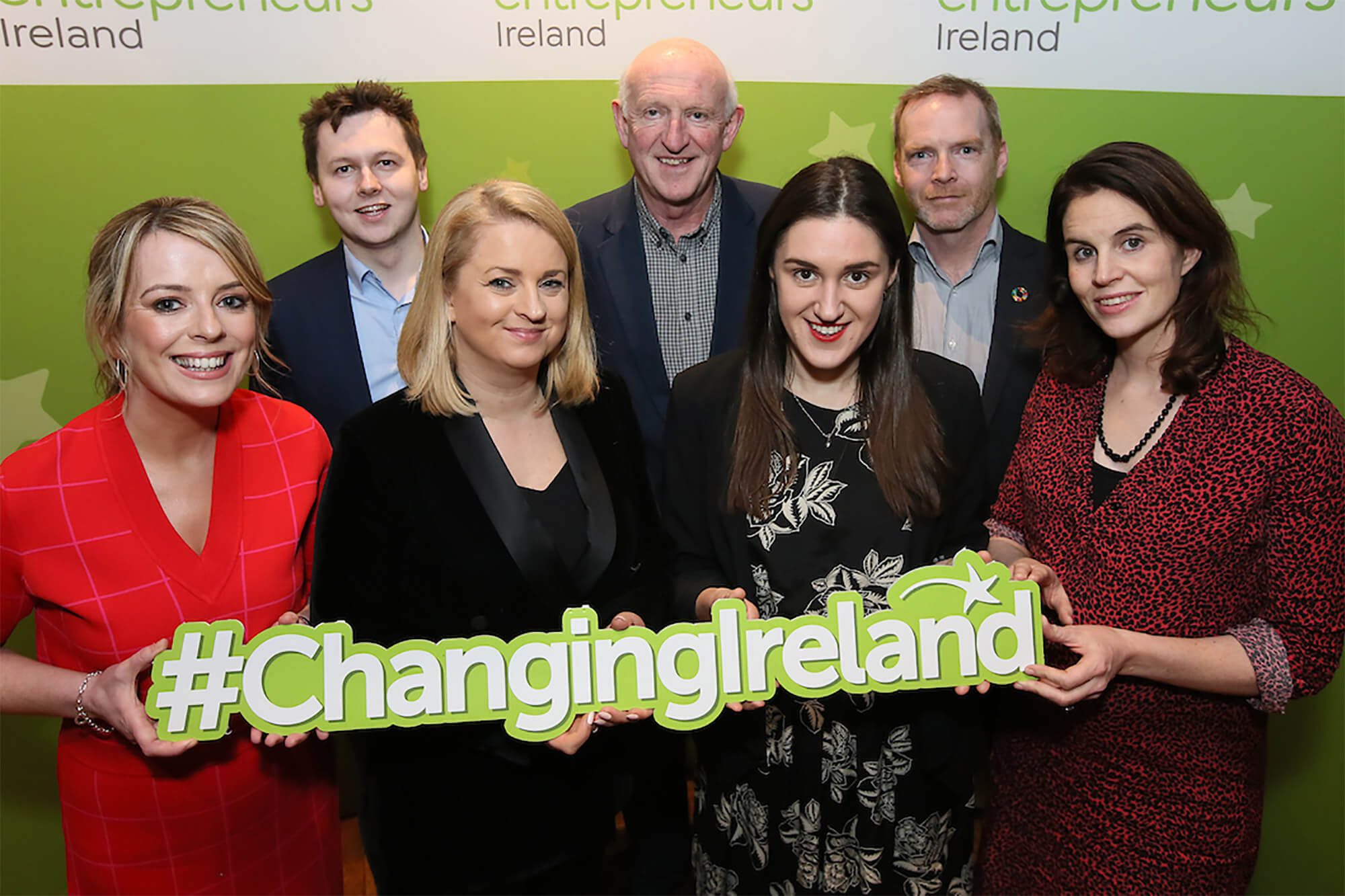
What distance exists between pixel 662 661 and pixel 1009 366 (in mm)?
1355

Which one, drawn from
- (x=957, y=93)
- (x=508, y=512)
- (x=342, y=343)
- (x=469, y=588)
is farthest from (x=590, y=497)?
(x=957, y=93)

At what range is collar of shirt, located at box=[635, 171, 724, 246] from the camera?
8.59 ft

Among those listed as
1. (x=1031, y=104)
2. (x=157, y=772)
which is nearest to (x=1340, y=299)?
(x=1031, y=104)

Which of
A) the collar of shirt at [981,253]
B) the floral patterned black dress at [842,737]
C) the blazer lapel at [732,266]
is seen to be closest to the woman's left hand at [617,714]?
the floral patterned black dress at [842,737]

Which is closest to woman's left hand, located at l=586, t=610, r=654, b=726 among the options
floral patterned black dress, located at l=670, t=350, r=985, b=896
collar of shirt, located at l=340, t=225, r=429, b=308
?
floral patterned black dress, located at l=670, t=350, r=985, b=896

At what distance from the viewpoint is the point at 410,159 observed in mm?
2475

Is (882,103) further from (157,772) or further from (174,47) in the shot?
(157,772)

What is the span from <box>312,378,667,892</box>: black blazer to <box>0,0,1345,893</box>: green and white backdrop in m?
1.16

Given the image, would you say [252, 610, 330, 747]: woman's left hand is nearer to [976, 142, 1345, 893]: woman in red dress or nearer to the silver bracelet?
the silver bracelet

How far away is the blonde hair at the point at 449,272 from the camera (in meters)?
1.81

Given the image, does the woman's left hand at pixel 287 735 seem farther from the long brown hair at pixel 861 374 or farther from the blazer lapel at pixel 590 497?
the long brown hair at pixel 861 374

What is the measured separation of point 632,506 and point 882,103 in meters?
1.58

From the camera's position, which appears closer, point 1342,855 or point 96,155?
point 96,155

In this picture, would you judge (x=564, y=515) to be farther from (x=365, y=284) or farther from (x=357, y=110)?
(x=357, y=110)
